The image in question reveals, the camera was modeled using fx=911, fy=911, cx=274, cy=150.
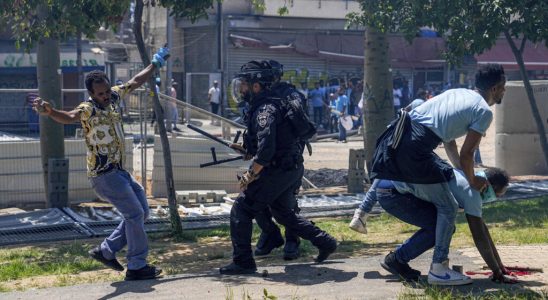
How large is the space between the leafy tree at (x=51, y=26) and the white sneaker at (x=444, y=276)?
4.51m

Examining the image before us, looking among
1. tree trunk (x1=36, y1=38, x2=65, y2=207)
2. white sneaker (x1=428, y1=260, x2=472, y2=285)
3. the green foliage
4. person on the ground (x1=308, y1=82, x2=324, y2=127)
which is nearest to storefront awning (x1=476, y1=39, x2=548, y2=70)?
person on the ground (x1=308, y1=82, x2=324, y2=127)

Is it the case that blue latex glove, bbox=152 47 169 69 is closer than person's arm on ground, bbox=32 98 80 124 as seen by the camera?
No

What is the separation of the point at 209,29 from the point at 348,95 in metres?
8.08

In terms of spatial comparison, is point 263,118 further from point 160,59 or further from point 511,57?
point 511,57

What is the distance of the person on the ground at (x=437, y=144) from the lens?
597 cm

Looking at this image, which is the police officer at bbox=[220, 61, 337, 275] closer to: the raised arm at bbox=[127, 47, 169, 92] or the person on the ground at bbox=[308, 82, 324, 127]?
the raised arm at bbox=[127, 47, 169, 92]

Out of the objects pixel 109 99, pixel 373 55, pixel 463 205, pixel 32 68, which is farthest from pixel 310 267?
pixel 32 68

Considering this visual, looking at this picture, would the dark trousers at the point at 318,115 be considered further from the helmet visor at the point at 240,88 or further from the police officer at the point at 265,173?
the police officer at the point at 265,173

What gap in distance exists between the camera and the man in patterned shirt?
6.88 metres

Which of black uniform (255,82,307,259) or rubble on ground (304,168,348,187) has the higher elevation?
black uniform (255,82,307,259)

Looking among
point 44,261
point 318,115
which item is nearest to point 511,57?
point 318,115

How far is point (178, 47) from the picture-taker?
3819 cm

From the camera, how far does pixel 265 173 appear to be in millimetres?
6945

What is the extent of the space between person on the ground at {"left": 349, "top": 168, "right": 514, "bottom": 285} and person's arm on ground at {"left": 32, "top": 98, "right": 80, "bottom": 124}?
2352 mm
